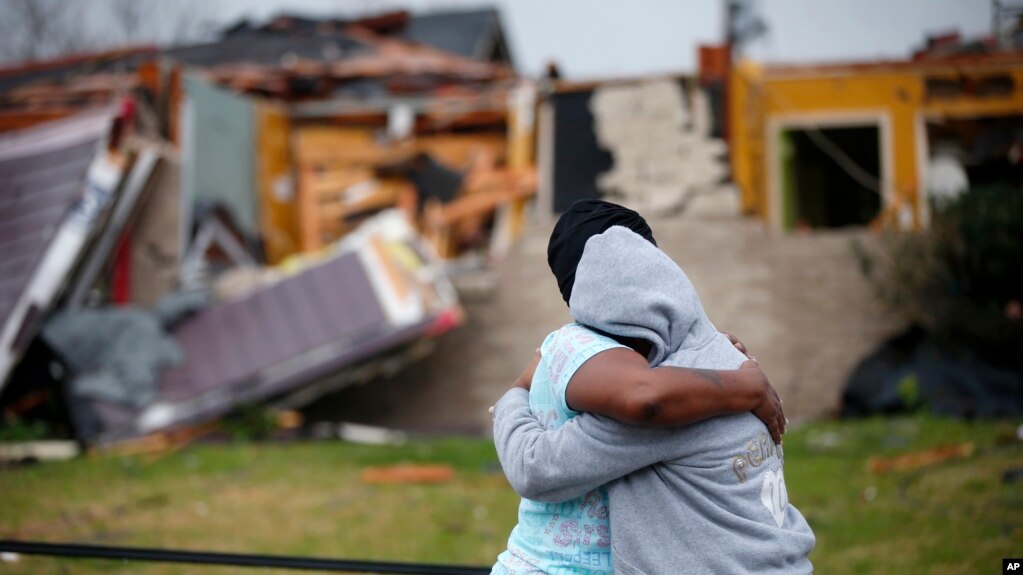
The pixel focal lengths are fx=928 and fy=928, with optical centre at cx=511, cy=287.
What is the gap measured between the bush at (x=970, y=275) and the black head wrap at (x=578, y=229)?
25.1 feet

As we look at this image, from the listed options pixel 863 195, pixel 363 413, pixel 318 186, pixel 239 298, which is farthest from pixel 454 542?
pixel 863 195

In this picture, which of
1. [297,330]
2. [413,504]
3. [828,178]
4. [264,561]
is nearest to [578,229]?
[264,561]

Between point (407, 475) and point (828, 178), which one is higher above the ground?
point (828, 178)

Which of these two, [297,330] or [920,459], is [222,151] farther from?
[920,459]

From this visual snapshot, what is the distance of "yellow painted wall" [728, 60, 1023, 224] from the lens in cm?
1163

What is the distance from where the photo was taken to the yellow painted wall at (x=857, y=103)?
11633mm

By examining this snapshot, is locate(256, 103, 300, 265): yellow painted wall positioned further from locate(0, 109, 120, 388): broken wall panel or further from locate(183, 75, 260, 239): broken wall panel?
locate(0, 109, 120, 388): broken wall panel

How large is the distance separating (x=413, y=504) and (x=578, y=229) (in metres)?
5.01

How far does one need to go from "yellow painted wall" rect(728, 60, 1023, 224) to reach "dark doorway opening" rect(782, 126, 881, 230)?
59cm

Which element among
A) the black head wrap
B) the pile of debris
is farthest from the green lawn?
the black head wrap

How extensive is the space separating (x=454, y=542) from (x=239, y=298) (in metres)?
4.69

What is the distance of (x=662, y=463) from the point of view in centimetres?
165

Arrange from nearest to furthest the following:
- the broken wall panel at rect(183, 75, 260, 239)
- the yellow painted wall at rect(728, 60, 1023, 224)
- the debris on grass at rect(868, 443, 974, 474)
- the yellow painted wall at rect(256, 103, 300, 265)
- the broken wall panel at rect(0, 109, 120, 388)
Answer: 1. the debris on grass at rect(868, 443, 974, 474)
2. the broken wall panel at rect(0, 109, 120, 388)
3. the broken wall panel at rect(183, 75, 260, 239)
4. the yellow painted wall at rect(728, 60, 1023, 224)
5. the yellow painted wall at rect(256, 103, 300, 265)

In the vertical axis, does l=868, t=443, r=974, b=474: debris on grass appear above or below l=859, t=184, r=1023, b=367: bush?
below
